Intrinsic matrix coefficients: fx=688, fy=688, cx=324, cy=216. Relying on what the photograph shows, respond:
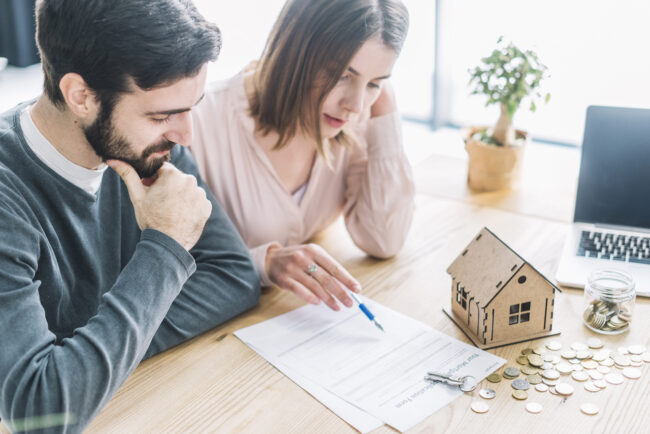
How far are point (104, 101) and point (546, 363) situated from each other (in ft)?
2.73

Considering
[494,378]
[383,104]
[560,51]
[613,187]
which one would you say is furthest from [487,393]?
[560,51]

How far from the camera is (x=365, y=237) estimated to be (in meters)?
1.57

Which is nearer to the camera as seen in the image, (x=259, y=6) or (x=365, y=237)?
(x=365, y=237)

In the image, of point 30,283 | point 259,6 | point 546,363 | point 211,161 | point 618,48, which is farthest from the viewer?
point 259,6

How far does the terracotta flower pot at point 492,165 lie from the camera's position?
190 cm

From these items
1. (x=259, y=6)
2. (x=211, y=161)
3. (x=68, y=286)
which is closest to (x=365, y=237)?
(x=211, y=161)

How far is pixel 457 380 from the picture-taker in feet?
3.60

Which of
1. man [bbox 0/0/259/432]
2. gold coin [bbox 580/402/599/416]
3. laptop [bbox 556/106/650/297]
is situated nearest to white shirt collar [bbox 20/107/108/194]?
man [bbox 0/0/259/432]

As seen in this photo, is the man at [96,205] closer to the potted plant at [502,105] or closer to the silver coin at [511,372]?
the silver coin at [511,372]

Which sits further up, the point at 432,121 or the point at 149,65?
the point at 149,65

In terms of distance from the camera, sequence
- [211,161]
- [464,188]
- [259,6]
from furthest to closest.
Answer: [259,6]
[464,188]
[211,161]

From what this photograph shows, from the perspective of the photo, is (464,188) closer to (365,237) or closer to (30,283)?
(365,237)

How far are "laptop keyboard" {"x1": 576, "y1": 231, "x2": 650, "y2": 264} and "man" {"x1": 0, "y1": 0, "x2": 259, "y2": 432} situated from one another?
81 cm

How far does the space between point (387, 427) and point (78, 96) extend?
684mm
